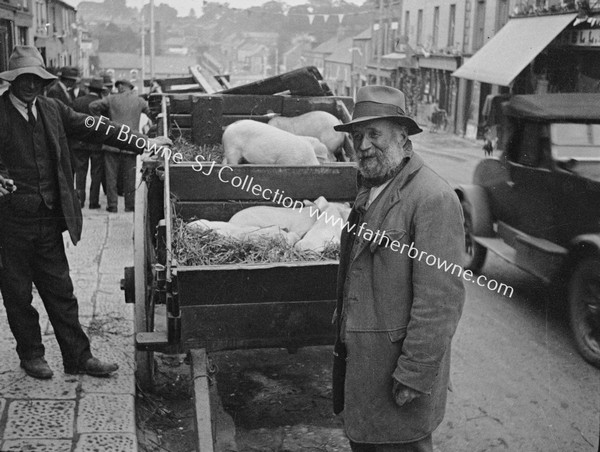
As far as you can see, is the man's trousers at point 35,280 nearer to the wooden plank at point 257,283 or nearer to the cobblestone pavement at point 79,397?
the cobblestone pavement at point 79,397

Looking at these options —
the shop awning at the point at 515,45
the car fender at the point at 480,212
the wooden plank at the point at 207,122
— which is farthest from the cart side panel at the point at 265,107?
the shop awning at the point at 515,45

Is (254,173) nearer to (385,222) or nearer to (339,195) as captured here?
(339,195)

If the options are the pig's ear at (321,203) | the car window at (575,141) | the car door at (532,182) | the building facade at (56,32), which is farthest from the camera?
the building facade at (56,32)

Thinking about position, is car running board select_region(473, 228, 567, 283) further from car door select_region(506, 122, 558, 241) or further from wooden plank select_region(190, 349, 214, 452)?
wooden plank select_region(190, 349, 214, 452)

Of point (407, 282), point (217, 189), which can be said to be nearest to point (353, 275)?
point (407, 282)

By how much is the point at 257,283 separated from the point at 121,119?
6.01 metres

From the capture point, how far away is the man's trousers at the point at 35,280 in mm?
4125

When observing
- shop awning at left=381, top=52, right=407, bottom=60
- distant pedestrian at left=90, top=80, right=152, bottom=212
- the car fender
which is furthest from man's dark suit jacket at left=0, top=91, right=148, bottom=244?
shop awning at left=381, top=52, right=407, bottom=60

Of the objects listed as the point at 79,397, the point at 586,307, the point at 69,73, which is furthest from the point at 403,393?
the point at 69,73

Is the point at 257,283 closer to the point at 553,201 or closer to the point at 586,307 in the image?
the point at 586,307

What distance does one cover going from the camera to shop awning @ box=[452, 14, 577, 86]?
57.4 feet

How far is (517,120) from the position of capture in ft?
23.9

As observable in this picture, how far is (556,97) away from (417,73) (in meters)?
26.2

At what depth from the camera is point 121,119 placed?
30.1ft
